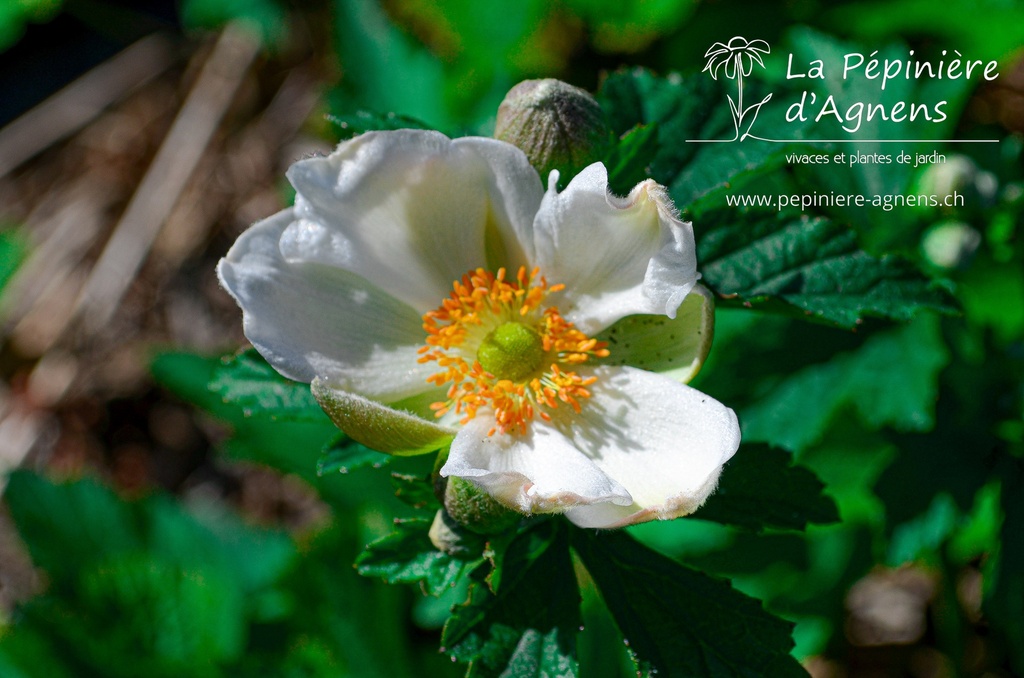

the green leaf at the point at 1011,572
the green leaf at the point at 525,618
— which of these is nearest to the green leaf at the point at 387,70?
the green leaf at the point at 525,618

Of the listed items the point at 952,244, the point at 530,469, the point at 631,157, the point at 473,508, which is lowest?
the point at 952,244

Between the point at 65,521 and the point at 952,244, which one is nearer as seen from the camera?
the point at 952,244

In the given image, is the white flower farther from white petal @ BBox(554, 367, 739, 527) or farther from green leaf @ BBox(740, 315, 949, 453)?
green leaf @ BBox(740, 315, 949, 453)

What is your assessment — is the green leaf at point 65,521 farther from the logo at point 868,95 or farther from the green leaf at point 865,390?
the logo at point 868,95

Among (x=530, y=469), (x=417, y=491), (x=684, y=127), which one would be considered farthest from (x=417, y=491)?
(x=684, y=127)

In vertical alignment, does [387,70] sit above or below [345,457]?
above

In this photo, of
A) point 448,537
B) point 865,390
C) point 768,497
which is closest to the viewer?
point 448,537

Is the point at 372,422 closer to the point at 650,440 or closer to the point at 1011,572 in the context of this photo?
the point at 650,440
